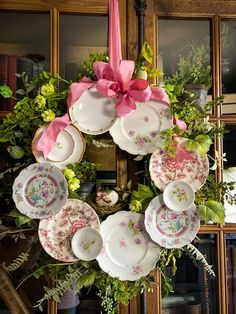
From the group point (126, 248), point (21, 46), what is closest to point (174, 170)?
point (126, 248)

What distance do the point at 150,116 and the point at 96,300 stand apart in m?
0.55

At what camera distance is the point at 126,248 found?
4.16 ft

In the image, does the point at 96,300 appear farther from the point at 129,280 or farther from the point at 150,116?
the point at 150,116

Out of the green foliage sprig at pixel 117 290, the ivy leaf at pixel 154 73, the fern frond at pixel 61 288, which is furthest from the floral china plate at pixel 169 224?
the ivy leaf at pixel 154 73

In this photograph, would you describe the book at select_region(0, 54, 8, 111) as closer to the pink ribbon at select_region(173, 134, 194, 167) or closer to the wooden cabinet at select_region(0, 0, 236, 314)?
the wooden cabinet at select_region(0, 0, 236, 314)

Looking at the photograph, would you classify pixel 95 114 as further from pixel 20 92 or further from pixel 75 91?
pixel 20 92

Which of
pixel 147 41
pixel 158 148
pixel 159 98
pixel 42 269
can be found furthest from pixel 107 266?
pixel 147 41

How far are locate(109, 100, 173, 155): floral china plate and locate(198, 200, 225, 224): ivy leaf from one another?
21cm

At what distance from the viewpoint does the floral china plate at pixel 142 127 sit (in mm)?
Answer: 1270

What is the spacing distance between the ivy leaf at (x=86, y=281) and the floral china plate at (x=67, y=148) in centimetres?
30

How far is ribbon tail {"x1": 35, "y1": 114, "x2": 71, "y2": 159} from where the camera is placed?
122 centimetres

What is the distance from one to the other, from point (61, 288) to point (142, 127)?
19.3 inches

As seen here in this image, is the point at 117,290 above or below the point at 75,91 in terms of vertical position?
below

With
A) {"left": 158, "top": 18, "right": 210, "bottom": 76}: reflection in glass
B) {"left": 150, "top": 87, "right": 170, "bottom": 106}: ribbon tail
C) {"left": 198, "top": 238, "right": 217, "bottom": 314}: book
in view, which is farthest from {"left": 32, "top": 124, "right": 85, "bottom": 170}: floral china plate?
{"left": 198, "top": 238, "right": 217, "bottom": 314}: book
